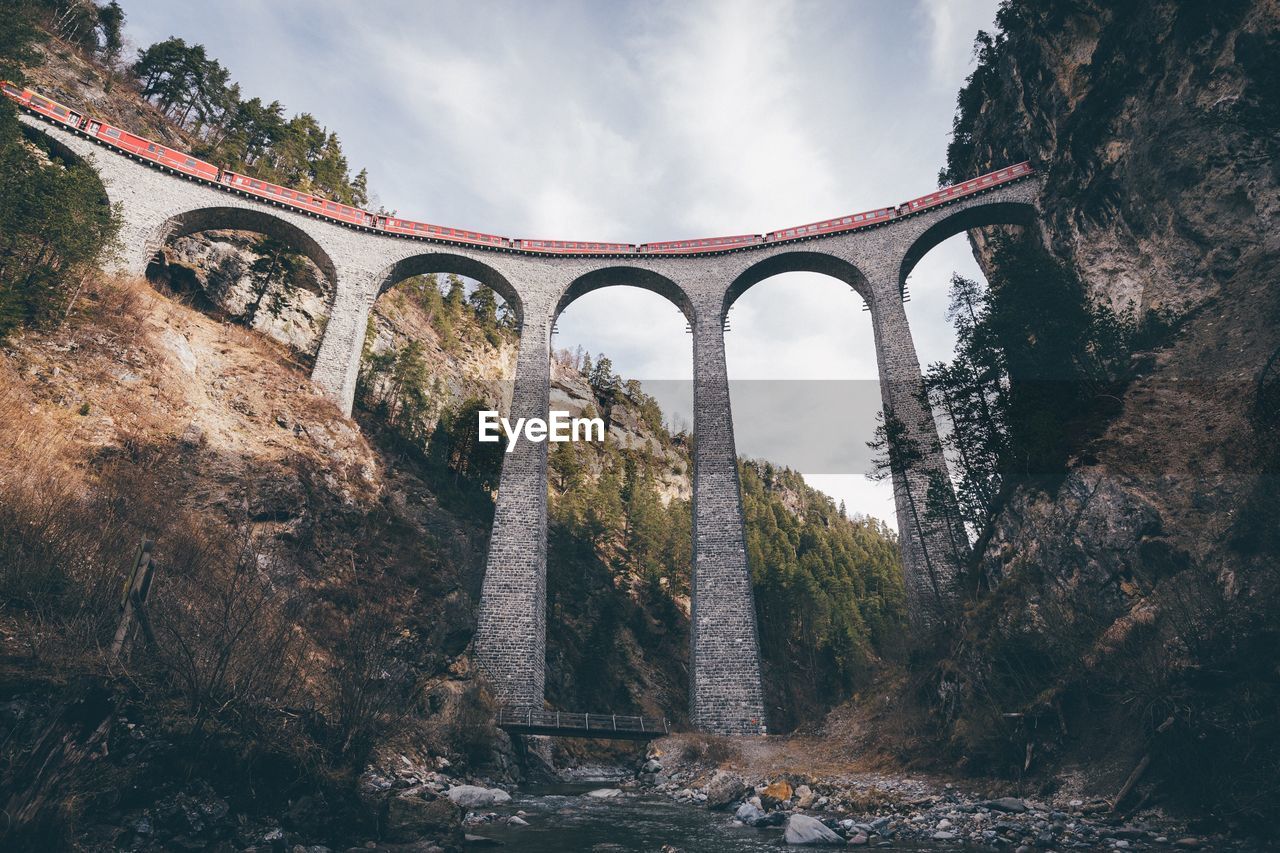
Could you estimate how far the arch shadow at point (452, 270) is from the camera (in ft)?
91.9

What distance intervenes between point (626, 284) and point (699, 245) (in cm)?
398

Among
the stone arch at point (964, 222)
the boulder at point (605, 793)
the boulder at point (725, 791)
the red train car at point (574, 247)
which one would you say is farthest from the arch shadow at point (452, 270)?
the boulder at point (725, 791)

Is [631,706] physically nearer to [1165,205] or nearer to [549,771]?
[549,771]

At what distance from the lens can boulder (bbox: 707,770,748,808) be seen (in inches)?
524

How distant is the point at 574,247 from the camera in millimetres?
28891

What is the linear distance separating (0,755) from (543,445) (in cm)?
1899

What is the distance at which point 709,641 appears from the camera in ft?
68.7

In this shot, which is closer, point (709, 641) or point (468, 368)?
point (709, 641)

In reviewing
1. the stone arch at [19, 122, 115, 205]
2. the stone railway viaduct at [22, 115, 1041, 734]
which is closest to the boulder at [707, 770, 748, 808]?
the stone railway viaduct at [22, 115, 1041, 734]

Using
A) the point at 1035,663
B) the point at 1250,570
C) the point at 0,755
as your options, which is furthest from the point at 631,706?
the point at 0,755

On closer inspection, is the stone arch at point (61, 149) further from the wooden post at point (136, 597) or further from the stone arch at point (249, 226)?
the wooden post at point (136, 597)

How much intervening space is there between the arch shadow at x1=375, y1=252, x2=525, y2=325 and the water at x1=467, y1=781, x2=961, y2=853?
19665mm

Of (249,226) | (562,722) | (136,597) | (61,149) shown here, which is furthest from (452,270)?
(136,597)

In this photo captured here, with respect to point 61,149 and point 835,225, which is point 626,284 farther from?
point 61,149
